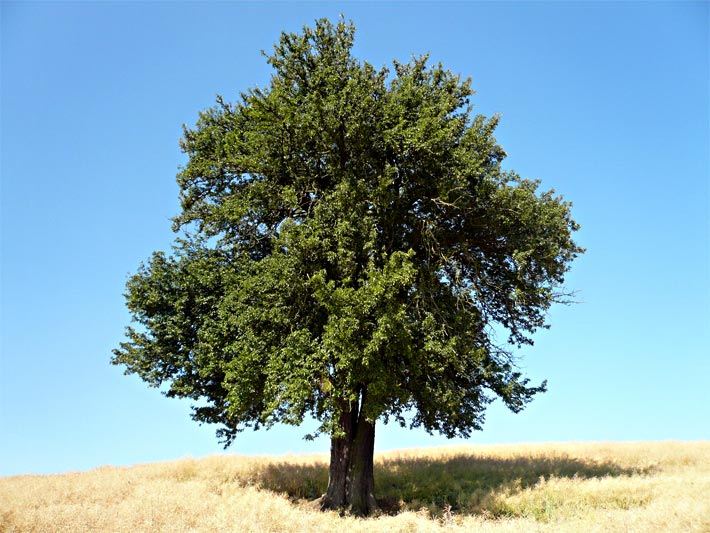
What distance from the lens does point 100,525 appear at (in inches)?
607

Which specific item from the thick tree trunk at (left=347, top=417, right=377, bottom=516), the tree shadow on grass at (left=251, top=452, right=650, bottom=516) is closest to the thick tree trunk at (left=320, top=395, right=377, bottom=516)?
the thick tree trunk at (left=347, top=417, right=377, bottom=516)

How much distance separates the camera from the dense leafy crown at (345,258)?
19016mm

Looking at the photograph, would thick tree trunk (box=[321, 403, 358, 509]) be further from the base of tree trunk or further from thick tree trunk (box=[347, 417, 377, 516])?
thick tree trunk (box=[347, 417, 377, 516])

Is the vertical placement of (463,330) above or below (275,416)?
above

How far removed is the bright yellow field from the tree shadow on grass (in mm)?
69

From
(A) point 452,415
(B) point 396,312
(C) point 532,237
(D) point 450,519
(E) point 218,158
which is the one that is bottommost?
(D) point 450,519

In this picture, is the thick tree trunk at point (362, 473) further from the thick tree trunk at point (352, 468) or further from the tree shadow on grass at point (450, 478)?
the tree shadow on grass at point (450, 478)

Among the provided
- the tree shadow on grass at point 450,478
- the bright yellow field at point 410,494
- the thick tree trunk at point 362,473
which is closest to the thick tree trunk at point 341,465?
the thick tree trunk at point 362,473

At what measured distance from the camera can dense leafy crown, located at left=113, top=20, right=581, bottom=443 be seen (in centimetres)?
1902

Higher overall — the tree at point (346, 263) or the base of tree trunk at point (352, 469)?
the tree at point (346, 263)

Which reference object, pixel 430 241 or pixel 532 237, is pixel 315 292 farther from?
pixel 532 237

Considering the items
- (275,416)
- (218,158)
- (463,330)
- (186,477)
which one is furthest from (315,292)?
(186,477)

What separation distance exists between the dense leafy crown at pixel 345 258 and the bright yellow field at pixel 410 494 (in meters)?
2.89

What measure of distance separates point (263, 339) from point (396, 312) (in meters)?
4.84
